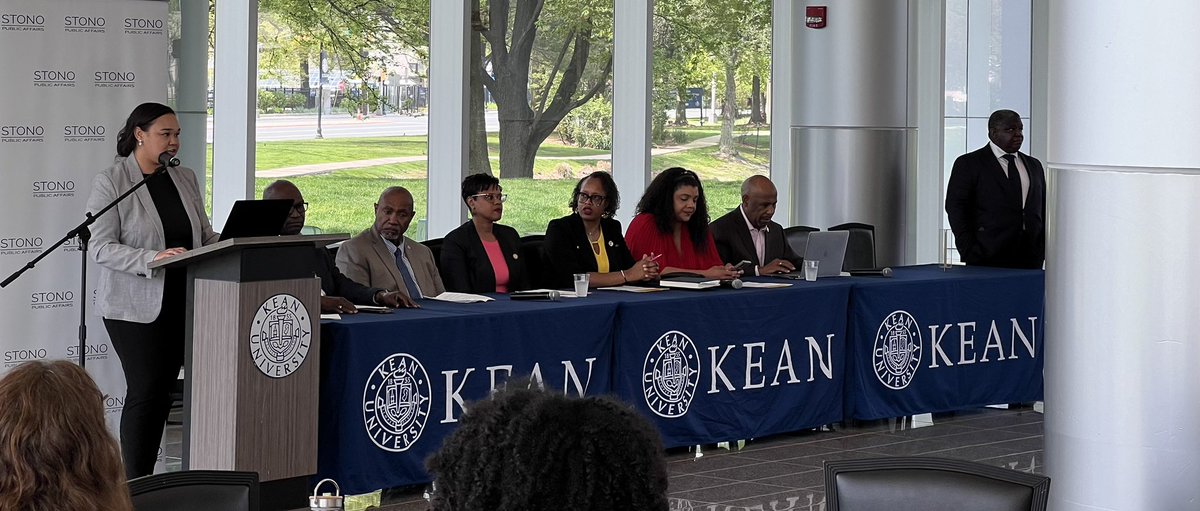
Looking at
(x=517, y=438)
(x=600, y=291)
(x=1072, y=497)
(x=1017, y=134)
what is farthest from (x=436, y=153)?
(x=517, y=438)

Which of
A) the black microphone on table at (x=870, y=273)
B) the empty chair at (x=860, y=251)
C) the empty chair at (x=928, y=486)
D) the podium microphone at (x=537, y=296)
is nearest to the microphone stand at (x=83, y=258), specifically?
the podium microphone at (x=537, y=296)

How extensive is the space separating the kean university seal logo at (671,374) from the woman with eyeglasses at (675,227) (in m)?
0.79

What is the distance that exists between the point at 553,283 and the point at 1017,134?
2.93m

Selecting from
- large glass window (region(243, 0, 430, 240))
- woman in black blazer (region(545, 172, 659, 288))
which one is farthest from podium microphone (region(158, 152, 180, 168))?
large glass window (region(243, 0, 430, 240))

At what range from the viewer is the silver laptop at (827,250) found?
23.4 ft

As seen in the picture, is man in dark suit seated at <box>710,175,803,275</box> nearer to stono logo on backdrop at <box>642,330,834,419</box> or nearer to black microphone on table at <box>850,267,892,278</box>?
black microphone on table at <box>850,267,892,278</box>

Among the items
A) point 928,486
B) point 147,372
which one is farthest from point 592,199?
point 928,486

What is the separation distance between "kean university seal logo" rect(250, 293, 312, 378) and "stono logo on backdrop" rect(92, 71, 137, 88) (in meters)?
1.50

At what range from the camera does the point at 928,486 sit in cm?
284

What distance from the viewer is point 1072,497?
12.4 ft

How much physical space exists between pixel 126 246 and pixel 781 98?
709 centimetres

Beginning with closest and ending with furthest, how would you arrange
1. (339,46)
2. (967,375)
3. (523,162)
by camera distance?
1. (967,375)
2. (523,162)
3. (339,46)

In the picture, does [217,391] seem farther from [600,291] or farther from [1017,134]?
[1017,134]

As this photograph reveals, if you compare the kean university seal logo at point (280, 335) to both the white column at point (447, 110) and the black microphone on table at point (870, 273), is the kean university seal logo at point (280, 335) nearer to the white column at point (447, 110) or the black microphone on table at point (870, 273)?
the black microphone on table at point (870, 273)
